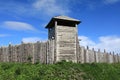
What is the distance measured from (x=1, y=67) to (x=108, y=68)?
8.97 m

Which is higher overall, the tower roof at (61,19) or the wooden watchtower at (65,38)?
the tower roof at (61,19)

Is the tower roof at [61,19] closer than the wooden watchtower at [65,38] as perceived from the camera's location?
No

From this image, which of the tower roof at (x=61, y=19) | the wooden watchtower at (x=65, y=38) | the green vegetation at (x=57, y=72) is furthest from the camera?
the tower roof at (x=61, y=19)

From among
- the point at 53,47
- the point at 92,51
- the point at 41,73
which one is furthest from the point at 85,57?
the point at 41,73

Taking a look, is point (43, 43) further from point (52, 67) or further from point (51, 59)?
point (52, 67)

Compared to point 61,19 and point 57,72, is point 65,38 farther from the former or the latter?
point 57,72

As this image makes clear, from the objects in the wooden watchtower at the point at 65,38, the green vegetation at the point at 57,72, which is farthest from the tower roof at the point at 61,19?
the green vegetation at the point at 57,72

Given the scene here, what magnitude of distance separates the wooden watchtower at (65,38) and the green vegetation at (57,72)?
4293 millimetres

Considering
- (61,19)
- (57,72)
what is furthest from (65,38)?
(57,72)

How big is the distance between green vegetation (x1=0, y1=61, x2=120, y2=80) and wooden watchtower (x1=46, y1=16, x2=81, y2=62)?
429cm

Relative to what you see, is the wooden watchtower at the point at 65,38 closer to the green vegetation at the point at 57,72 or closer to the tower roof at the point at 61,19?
the tower roof at the point at 61,19

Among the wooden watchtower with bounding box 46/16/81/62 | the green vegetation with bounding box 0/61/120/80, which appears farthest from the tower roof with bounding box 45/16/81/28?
the green vegetation with bounding box 0/61/120/80

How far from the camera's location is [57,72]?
1662 cm

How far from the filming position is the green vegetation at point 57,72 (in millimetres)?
15341
